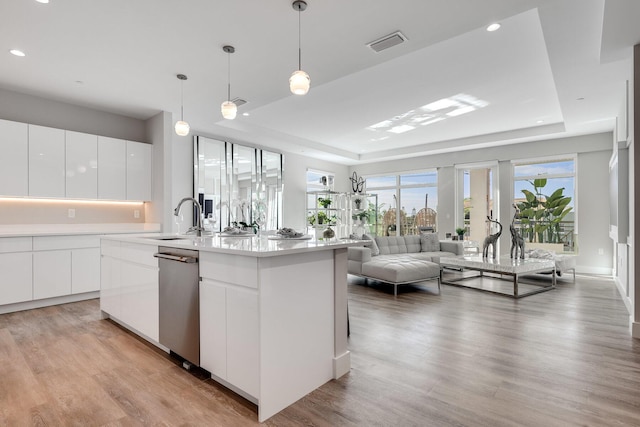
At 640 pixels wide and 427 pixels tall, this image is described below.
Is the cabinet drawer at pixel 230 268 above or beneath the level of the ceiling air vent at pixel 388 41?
beneath

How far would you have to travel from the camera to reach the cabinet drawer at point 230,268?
1812 mm

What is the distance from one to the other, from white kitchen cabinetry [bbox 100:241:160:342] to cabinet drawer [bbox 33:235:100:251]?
114 centimetres

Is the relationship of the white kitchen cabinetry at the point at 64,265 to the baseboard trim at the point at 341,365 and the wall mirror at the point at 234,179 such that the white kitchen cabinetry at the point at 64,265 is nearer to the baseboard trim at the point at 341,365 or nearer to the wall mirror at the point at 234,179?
the wall mirror at the point at 234,179

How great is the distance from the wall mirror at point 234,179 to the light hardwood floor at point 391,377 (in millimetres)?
3056

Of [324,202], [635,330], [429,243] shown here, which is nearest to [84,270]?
[324,202]

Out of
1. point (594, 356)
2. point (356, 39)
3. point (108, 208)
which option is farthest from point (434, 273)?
point (108, 208)

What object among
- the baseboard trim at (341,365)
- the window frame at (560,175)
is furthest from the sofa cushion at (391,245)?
the baseboard trim at (341,365)

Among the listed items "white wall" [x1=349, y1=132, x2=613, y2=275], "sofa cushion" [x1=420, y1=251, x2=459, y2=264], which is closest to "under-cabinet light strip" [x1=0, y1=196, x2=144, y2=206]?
"sofa cushion" [x1=420, y1=251, x2=459, y2=264]

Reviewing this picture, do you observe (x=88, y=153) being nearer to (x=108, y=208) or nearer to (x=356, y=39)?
(x=108, y=208)

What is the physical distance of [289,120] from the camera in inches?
246

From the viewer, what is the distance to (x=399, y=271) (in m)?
4.59

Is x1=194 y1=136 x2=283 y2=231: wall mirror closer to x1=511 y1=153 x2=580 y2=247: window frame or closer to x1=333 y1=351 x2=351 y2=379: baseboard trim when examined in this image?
x1=333 y1=351 x2=351 y2=379: baseboard trim

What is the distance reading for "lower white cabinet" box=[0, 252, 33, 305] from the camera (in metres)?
3.79

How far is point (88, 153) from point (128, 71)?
1676mm
